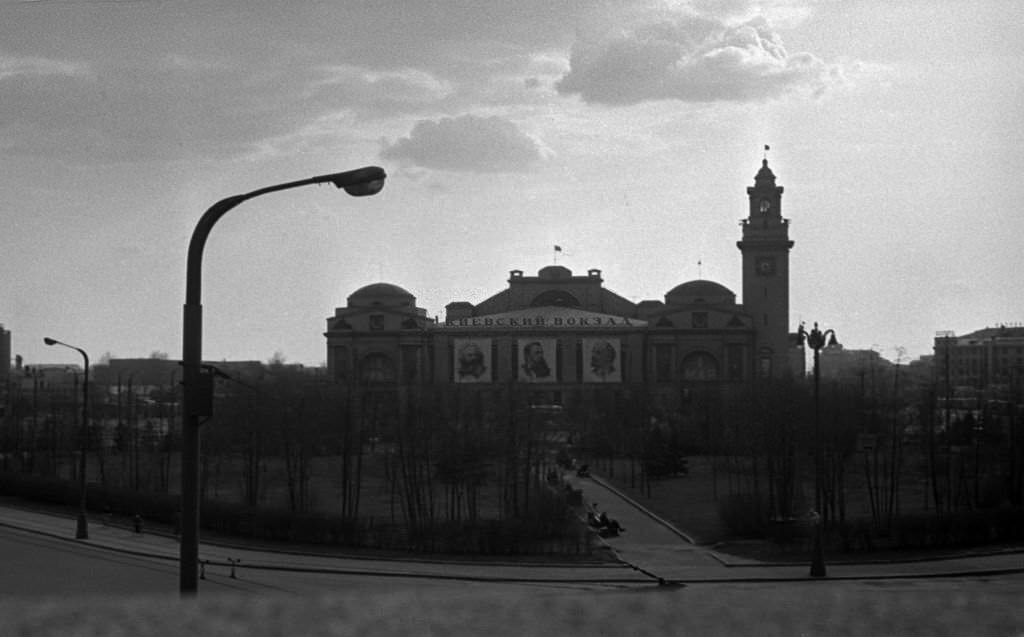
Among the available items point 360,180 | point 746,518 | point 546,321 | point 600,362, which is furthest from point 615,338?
point 360,180

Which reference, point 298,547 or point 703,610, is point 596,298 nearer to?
point 298,547

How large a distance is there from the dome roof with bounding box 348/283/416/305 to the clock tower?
28706 mm

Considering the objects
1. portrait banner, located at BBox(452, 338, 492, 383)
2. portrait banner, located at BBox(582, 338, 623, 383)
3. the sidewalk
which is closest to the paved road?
the sidewalk

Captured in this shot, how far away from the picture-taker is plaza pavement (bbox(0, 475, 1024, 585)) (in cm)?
2436

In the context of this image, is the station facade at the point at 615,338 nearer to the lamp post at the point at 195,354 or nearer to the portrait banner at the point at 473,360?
the portrait banner at the point at 473,360

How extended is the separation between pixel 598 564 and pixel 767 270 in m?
70.1

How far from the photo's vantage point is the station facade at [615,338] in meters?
92.7

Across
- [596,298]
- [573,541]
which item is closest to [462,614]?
[573,541]

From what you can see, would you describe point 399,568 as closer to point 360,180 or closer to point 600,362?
point 360,180

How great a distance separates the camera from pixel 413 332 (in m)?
96.1

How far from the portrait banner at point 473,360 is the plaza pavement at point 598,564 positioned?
59.4 meters

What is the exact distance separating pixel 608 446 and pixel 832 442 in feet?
69.0

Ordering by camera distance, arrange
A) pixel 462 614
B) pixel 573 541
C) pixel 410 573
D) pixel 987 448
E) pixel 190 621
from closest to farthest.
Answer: pixel 190 621 → pixel 462 614 → pixel 410 573 → pixel 573 541 → pixel 987 448

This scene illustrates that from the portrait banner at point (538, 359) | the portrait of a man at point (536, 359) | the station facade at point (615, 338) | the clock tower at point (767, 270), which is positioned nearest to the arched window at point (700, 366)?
the station facade at point (615, 338)
